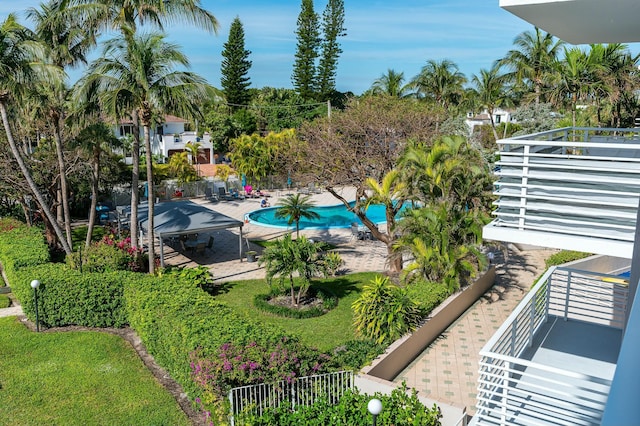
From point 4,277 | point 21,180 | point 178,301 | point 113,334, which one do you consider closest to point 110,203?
point 21,180

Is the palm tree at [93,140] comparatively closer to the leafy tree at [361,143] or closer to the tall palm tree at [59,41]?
the tall palm tree at [59,41]

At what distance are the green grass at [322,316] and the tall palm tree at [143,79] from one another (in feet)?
18.8

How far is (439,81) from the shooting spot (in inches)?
1618

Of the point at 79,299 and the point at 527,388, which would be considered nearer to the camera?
the point at 527,388

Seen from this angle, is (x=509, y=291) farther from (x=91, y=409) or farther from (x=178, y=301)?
(x=91, y=409)

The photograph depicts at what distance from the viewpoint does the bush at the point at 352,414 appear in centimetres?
838

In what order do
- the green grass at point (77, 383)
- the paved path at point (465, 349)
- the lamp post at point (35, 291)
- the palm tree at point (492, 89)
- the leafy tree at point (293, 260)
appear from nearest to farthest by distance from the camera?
the green grass at point (77, 383), the paved path at point (465, 349), the lamp post at point (35, 291), the leafy tree at point (293, 260), the palm tree at point (492, 89)

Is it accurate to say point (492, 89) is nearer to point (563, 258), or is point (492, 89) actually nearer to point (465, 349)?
point (563, 258)

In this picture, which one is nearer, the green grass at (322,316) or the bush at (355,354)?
the bush at (355,354)

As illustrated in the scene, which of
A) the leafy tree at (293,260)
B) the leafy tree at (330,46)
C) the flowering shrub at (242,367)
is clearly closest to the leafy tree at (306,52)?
the leafy tree at (330,46)

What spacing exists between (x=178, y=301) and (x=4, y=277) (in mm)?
9550

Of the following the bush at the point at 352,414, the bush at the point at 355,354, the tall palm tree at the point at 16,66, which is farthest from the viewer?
the tall palm tree at the point at 16,66

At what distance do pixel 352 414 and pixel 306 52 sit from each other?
5266cm

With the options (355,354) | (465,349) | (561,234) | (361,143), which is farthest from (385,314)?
(361,143)
